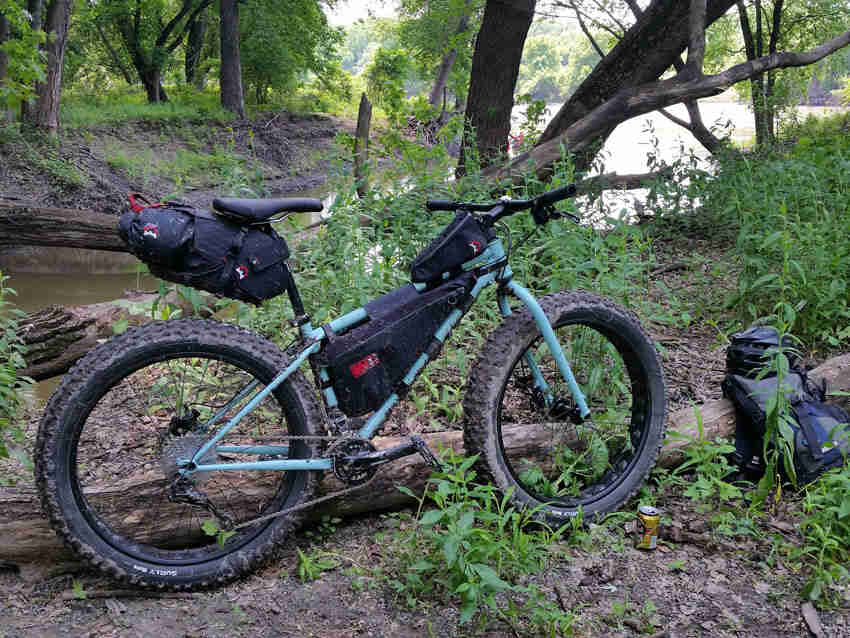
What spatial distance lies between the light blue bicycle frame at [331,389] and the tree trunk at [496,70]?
507 centimetres

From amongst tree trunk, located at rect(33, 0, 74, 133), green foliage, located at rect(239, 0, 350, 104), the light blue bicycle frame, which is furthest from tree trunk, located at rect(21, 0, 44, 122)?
the light blue bicycle frame

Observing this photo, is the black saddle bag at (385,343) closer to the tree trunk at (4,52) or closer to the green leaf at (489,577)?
the green leaf at (489,577)

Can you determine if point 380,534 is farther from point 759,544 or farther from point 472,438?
point 759,544

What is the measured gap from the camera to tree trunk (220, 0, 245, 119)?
21.3 metres

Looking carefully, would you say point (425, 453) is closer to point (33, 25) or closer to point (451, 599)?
point (451, 599)

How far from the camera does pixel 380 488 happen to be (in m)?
3.10

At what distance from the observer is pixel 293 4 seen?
2492 cm

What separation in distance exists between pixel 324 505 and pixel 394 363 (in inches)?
26.7

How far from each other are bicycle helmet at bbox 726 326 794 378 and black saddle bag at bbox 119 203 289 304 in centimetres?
225

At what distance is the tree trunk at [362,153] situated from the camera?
17.7 feet

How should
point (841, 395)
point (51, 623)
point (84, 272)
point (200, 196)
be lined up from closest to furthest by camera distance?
point (51, 623) → point (841, 395) → point (84, 272) → point (200, 196)

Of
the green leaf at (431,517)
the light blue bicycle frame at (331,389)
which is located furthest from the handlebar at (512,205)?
the green leaf at (431,517)

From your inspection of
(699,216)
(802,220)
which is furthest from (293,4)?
(802,220)

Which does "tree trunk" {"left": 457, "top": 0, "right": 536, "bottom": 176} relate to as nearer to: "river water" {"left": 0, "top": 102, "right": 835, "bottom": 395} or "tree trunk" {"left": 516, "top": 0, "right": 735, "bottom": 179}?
"tree trunk" {"left": 516, "top": 0, "right": 735, "bottom": 179}
